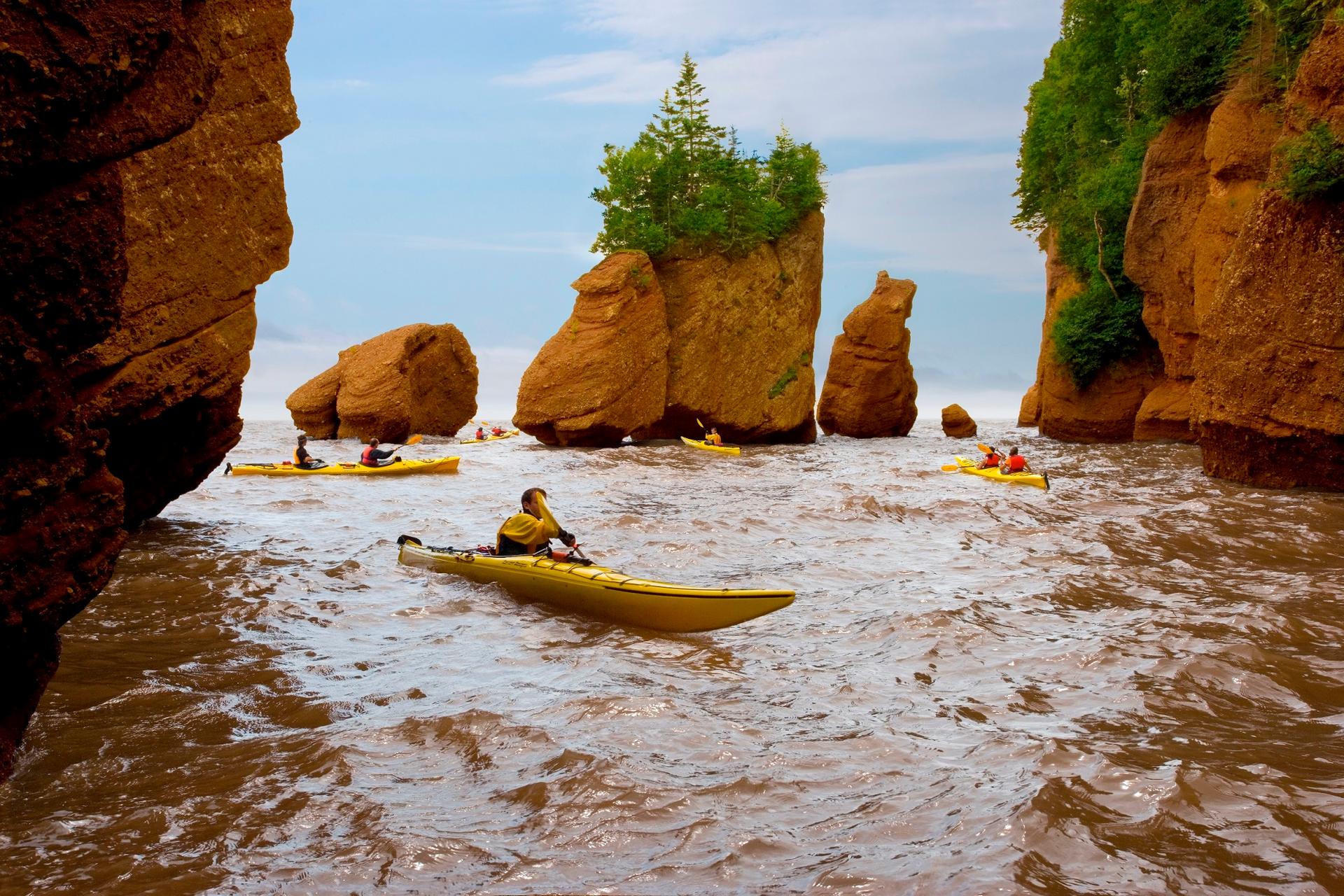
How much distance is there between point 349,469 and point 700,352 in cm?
1400

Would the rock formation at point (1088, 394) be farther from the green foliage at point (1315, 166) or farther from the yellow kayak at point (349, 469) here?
the yellow kayak at point (349, 469)

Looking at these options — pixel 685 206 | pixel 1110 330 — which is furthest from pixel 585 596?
pixel 685 206

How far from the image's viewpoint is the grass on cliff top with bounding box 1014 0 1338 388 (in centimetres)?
1983

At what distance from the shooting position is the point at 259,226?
10438 millimetres

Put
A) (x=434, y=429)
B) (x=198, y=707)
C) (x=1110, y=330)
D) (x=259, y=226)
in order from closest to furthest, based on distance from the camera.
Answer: (x=198, y=707) < (x=259, y=226) < (x=1110, y=330) < (x=434, y=429)

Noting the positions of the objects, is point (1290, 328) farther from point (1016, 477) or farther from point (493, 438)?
point (493, 438)

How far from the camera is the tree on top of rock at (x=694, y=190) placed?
32469 millimetres

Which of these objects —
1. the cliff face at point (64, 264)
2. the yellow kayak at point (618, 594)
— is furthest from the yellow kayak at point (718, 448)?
the cliff face at point (64, 264)

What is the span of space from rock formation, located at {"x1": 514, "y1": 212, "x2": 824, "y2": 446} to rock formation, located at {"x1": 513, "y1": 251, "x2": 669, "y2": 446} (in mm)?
40

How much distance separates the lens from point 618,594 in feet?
28.1

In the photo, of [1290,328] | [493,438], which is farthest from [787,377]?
[1290,328]

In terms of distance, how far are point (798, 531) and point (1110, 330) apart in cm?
1807

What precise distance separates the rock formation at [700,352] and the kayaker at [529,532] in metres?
17.4

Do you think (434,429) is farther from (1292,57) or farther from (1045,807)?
(1045,807)
